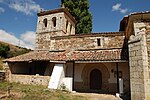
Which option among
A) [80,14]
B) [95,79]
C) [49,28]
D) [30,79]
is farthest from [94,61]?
[80,14]

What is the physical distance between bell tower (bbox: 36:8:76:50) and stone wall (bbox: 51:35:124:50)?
5.41 feet

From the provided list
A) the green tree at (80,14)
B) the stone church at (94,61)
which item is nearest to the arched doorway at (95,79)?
the stone church at (94,61)

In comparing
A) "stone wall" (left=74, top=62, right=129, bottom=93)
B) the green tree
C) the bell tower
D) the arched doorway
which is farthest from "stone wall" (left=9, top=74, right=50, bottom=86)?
the green tree

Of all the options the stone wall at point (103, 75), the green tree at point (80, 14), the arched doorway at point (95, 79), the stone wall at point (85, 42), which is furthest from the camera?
the green tree at point (80, 14)

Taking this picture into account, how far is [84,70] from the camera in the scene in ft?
39.9

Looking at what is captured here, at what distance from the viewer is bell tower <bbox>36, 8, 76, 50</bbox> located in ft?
55.5

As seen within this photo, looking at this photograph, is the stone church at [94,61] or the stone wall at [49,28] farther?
the stone wall at [49,28]

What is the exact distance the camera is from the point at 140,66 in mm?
7758

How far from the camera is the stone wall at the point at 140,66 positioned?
24.7ft

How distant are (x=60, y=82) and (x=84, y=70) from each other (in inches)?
84.3

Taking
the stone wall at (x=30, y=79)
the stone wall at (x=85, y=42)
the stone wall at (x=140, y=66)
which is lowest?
the stone wall at (x=30, y=79)

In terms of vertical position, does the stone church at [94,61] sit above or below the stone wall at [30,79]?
above

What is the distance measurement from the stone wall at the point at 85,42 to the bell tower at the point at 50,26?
1649 mm

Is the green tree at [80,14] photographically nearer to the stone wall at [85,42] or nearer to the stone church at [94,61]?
the stone church at [94,61]
